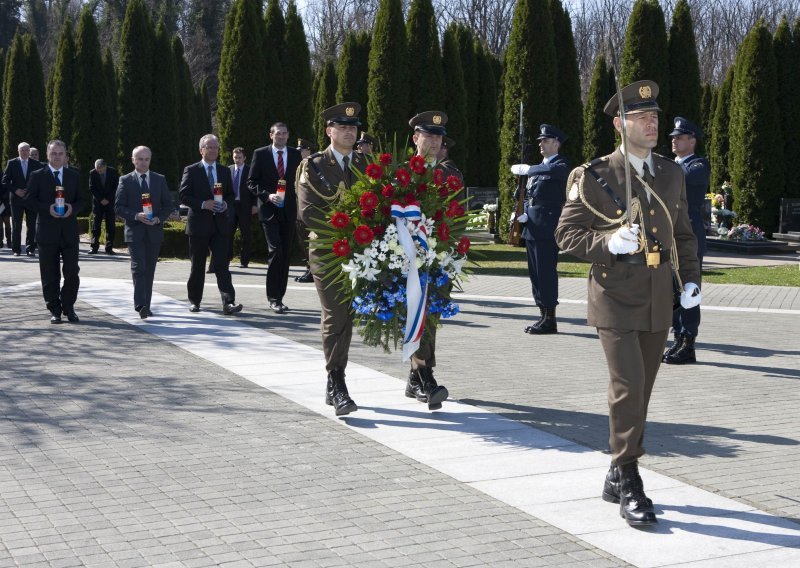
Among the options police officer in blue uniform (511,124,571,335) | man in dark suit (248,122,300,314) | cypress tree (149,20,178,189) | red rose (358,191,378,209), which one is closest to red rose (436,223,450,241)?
red rose (358,191,378,209)

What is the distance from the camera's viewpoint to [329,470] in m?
6.86

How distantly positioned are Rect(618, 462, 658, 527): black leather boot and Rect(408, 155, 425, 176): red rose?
296 cm

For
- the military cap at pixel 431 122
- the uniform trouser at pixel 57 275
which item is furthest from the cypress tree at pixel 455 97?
the military cap at pixel 431 122

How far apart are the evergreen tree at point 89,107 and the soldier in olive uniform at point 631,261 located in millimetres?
26818

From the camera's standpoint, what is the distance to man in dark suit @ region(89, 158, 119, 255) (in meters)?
23.2

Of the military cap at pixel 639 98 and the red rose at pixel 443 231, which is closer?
the military cap at pixel 639 98

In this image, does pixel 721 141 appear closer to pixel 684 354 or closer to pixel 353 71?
pixel 353 71

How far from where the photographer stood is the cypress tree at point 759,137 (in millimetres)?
28469

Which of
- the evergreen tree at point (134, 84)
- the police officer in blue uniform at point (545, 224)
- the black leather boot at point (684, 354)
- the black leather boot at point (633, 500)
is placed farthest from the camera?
the evergreen tree at point (134, 84)

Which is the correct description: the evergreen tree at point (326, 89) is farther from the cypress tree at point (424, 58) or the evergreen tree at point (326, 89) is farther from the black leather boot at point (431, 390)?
A: the black leather boot at point (431, 390)

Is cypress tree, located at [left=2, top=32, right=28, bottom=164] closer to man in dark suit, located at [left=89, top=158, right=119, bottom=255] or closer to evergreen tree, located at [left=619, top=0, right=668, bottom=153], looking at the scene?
man in dark suit, located at [left=89, top=158, right=119, bottom=255]

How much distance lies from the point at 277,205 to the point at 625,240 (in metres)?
8.54

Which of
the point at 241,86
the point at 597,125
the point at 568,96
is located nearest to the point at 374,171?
the point at 241,86

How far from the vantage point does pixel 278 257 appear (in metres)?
14.0
